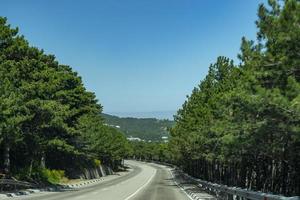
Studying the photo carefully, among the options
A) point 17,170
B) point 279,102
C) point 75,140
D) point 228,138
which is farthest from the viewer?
point 75,140

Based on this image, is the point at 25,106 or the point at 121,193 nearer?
the point at 25,106

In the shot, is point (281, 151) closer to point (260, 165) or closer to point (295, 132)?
point (295, 132)

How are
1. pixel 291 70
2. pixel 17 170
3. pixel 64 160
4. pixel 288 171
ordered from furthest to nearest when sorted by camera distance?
pixel 64 160
pixel 17 170
pixel 288 171
pixel 291 70

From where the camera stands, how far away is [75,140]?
63000mm

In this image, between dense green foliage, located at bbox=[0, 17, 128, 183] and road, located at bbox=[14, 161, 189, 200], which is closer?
road, located at bbox=[14, 161, 189, 200]

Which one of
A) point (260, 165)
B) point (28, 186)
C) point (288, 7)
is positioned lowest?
point (28, 186)

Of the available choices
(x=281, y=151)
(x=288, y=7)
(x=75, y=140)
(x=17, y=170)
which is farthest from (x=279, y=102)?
(x=75, y=140)

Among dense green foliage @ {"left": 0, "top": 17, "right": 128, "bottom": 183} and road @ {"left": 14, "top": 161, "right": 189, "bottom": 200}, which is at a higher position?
dense green foliage @ {"left": 0, "top": 17, "right": 128, "bottom": 183}

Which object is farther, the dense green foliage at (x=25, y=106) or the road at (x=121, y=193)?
the dense green foliage at (x=25, y=106)

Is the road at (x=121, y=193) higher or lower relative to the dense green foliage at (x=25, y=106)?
lower

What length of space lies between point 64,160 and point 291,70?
2137 inches

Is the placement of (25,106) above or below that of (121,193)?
above

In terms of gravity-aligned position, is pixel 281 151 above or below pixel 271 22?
below

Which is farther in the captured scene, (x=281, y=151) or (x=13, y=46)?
(x=13, y=46)
